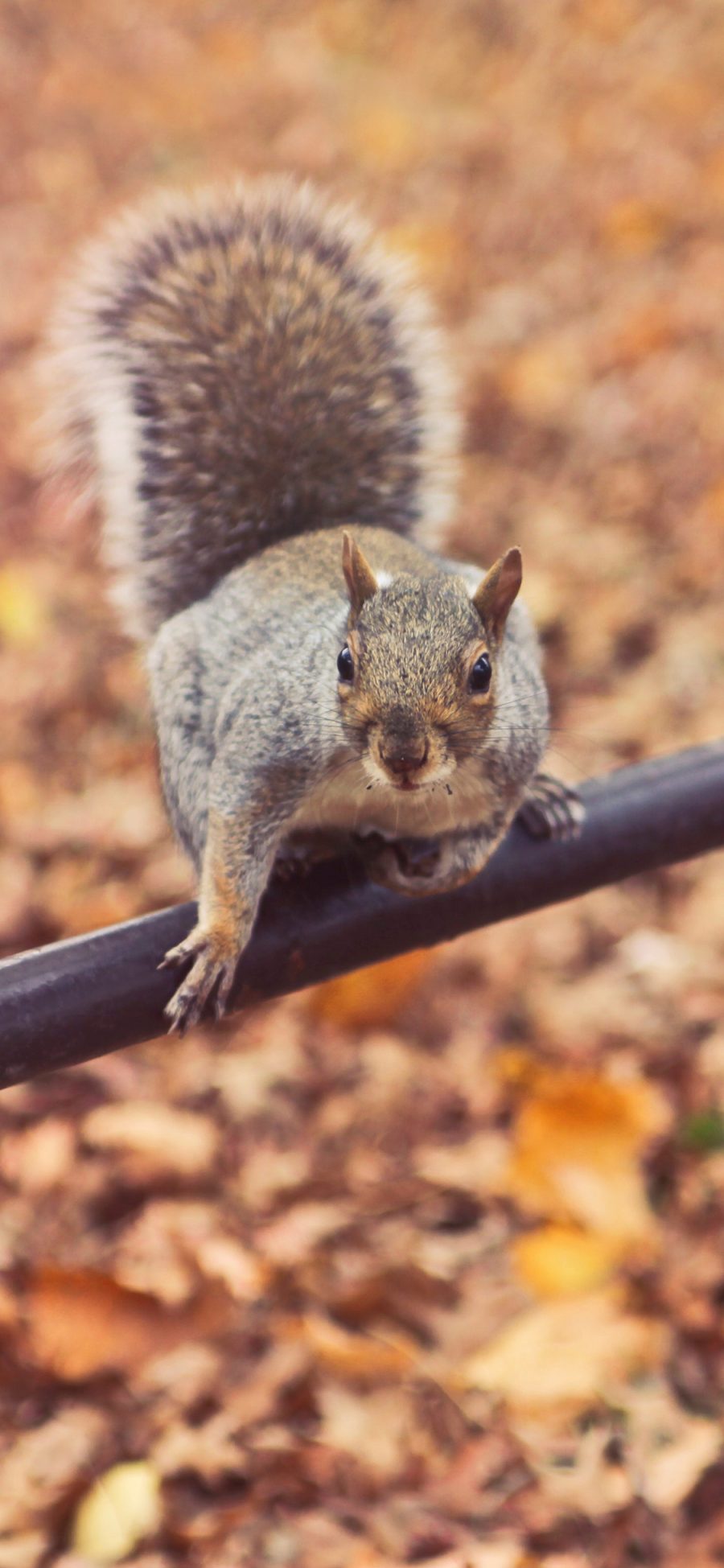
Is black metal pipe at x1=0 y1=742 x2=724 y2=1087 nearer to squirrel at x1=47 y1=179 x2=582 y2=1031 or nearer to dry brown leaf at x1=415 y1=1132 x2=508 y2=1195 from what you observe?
squirrel at x1=47 y1=179 x2=582 y2=1031

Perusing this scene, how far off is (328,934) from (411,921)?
8 centimetres

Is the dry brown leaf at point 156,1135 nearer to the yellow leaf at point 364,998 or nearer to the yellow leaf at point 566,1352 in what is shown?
the yellow leaf at point 364,998

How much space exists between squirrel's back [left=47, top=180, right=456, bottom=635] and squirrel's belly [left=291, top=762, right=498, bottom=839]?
0.44 metres

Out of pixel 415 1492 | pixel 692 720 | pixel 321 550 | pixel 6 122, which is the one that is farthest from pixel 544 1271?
pixel 6 122

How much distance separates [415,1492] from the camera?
1.78 m

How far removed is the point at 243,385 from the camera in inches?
69.6

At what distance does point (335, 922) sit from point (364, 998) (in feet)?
4.07

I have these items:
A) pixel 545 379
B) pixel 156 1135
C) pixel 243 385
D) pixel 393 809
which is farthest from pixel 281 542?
pixel 545 379

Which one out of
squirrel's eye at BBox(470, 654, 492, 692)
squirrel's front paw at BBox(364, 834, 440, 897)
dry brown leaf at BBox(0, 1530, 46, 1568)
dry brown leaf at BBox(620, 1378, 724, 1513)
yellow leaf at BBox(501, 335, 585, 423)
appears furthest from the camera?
yellow leaf at BBox(501, 335, 585, 423)

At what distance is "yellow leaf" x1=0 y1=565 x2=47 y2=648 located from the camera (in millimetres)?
3352

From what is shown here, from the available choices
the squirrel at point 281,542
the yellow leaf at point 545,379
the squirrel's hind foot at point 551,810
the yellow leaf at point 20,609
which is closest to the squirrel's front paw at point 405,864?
the squirrel at point 281,542

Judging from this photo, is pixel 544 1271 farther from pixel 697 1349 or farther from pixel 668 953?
pixel 668 953

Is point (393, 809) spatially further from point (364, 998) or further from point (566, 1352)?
point (364, 998)

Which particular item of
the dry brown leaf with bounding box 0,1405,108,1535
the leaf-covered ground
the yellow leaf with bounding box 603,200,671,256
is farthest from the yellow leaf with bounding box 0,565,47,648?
the yellow leaf with bounding box 603,200,671,256
